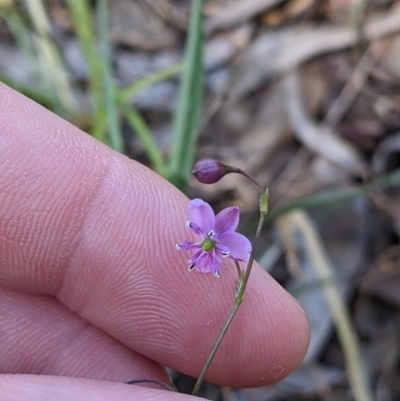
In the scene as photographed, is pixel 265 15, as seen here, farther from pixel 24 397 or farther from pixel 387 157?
pixel 24 397

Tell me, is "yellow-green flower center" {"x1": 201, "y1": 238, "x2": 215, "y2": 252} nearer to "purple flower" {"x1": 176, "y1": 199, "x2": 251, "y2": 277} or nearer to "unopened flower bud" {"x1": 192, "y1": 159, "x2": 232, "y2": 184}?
"purple flower" {"x1": 176, "y1": 199, "x2": 251, "y2": 277}

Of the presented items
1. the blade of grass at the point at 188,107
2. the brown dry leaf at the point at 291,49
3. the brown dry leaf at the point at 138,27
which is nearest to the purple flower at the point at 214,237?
the blade of grass at the point at 188,107

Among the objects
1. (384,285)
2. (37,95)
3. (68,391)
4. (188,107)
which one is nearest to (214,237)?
(68,391)

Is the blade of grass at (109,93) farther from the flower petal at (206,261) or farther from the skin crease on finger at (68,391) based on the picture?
the skin crease on finger at (68,391)

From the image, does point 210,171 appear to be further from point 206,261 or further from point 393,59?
point 393,59

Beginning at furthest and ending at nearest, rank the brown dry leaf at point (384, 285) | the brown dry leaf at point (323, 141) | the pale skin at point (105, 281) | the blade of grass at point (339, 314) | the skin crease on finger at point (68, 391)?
1. the brown dry leaf at point (323, 141)
2. the brown dry leaf at point (384, 285)
3. the blade of grass at point (339, 314)
4. the pale skin at point (105, 281)
5. the skin crease on finger at point (68, 391)

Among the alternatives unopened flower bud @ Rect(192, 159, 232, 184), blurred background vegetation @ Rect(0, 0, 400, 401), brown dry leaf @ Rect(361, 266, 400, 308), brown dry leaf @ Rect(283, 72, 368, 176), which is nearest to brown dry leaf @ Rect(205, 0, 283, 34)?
blurred background vegetation @ Rect(0, 0, 400, 401)

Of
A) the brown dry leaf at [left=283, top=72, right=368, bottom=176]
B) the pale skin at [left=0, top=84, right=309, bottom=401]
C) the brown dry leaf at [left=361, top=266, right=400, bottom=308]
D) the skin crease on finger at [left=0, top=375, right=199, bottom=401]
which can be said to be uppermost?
the brown dry leaf at [left=283, top=72, right=368, bottom=176]
